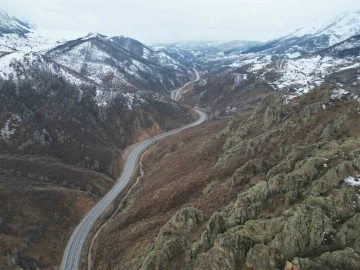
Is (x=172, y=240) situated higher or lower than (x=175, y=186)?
higher

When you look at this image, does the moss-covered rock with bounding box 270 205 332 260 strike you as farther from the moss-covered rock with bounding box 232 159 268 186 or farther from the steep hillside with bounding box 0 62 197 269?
the steep hillside with bounding box 0 62 197 269

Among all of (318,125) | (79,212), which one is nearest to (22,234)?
(79,212)

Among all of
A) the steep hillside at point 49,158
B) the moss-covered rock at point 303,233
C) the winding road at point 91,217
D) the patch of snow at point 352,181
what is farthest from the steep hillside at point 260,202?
the steep hillside at point 49,158

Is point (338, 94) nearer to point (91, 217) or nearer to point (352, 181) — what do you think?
point (352, 181)

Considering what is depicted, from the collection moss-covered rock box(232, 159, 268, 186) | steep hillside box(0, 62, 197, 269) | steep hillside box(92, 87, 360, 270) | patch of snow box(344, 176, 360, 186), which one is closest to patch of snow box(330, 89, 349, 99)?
steep hillside box(92, 87, 360, 270)

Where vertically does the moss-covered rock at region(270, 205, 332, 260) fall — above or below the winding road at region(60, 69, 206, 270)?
above

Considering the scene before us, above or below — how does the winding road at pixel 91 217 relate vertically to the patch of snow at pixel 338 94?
below

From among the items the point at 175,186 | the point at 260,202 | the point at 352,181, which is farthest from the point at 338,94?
the point at 175,186

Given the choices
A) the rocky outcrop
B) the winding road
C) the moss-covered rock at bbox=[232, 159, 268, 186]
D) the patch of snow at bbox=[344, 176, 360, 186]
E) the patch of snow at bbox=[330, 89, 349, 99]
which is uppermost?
the patch of snow at bbox=[330, 89, 349, 99]

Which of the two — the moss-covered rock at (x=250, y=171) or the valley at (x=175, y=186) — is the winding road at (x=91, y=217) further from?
the moss-covered rock at (x=250, y=171)

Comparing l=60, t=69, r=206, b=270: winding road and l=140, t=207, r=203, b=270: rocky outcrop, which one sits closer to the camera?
l=140, t=207, r=203, b=270: rocky outcrop
